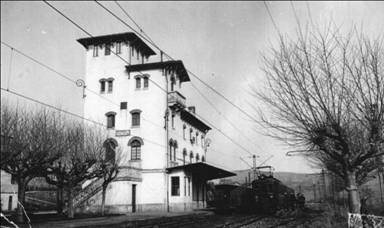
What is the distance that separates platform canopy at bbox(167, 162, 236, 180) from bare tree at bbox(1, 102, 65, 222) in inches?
556

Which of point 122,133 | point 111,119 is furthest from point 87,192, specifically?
point 111,119

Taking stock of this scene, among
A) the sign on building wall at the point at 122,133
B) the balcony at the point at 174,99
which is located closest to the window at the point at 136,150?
the sign on building wall at the point at 122,133

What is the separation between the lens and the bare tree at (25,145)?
23.9m

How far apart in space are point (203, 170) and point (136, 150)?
24.7 ft

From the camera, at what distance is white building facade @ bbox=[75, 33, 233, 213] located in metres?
37.1

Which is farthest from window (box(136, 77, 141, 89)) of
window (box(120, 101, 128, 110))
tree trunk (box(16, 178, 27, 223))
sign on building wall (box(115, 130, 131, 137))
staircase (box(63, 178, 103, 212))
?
tree trunk (box(16, 178, 27, 223))

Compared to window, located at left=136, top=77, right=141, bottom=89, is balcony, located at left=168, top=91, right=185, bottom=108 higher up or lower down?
lower down

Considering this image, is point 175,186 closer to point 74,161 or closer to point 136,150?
point 136,150

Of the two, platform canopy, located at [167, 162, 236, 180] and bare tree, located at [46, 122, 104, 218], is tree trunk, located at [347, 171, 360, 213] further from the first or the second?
platform canopy, located at [167, 162, 236, 180]

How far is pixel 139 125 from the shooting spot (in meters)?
39.4

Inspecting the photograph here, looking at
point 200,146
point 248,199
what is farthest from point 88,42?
point 248,199

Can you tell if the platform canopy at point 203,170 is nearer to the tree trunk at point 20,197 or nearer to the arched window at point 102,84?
the arched window at point 102,84

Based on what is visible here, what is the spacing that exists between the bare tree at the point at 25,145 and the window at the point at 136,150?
1280 centimetres

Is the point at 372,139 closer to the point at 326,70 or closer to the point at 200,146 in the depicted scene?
the point at 326,70
